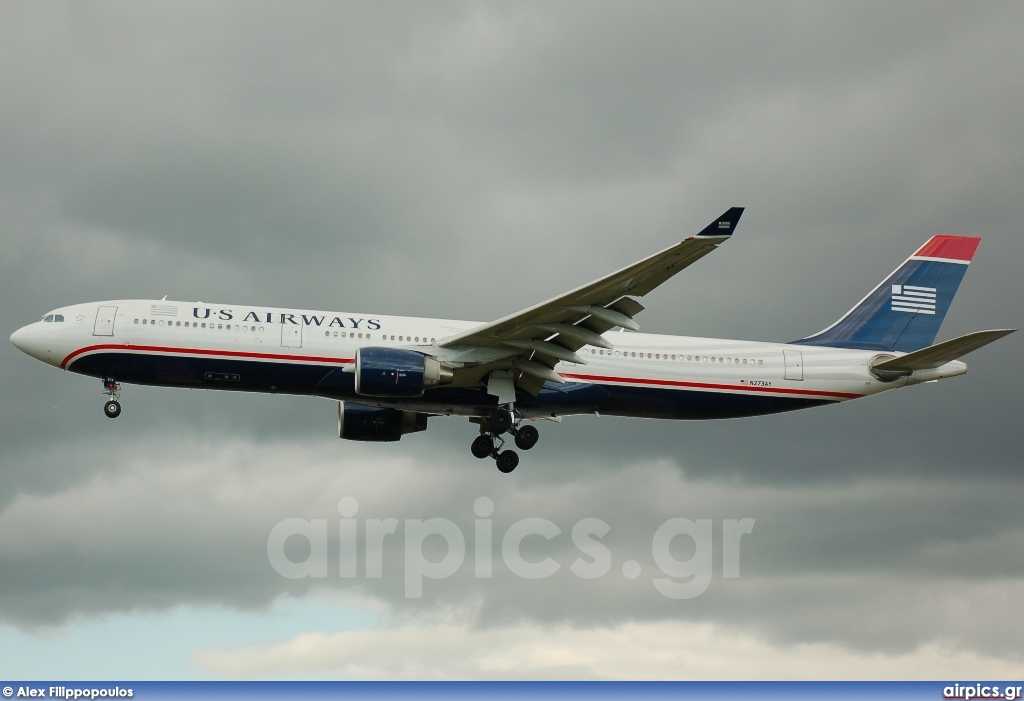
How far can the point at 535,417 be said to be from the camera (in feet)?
138

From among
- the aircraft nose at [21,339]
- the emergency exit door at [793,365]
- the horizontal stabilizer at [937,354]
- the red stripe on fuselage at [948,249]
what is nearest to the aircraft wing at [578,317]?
the emergency exit door at [793,365]

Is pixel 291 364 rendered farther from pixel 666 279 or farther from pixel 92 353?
pixel 666 279

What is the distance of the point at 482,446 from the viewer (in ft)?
140

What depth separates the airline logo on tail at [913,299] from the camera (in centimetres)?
4659

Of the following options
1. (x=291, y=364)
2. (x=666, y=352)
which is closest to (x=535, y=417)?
(x=666, y=352)

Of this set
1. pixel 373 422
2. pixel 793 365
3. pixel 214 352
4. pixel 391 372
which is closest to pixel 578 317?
pixel 391 372

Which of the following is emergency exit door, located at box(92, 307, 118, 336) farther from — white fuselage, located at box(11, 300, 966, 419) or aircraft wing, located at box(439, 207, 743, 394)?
aircraft wing, located at box(439, 207, 743, 394)

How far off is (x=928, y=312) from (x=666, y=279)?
1652cm

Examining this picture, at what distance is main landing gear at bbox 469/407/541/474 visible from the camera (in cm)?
4041

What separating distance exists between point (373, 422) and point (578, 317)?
10.5 meters

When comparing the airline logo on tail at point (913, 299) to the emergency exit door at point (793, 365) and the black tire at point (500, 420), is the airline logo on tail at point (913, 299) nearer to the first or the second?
the emergency exit door at point (793, 365)

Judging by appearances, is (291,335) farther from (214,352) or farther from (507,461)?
(507,461)

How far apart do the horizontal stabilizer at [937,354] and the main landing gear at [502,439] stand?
1231 cm

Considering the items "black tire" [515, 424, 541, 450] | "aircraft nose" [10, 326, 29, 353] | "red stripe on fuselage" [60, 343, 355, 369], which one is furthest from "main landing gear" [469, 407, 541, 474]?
"aircraft nose" [10, 326, 29, 353]
